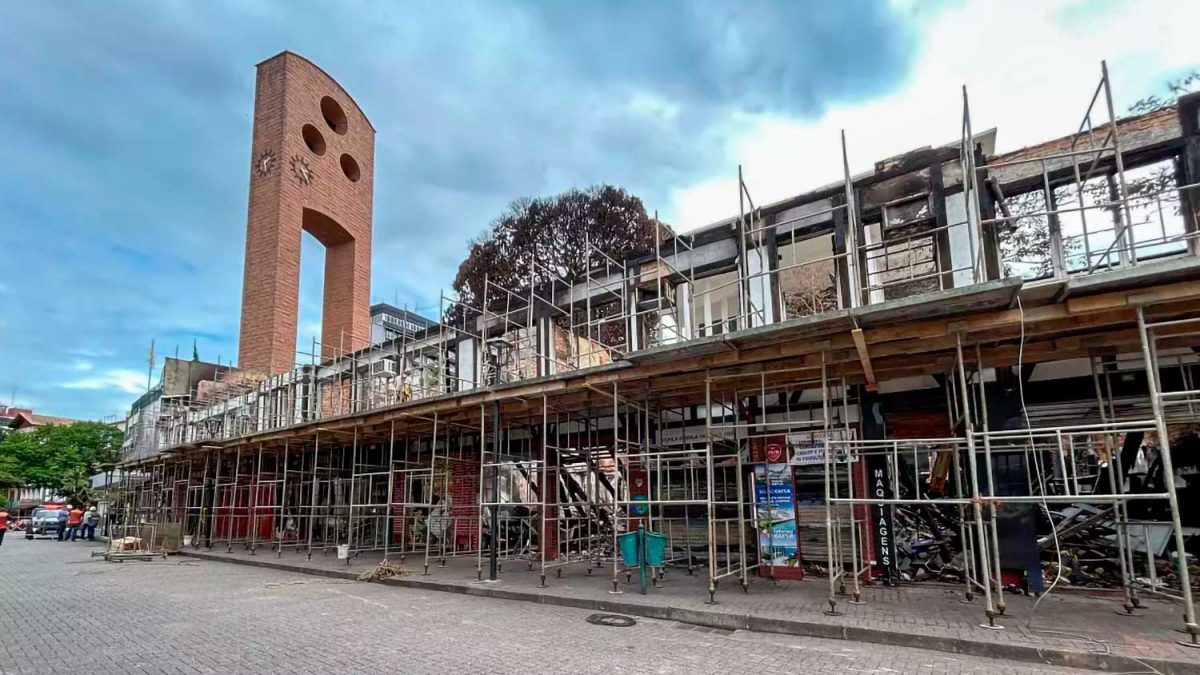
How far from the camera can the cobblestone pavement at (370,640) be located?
617 cm

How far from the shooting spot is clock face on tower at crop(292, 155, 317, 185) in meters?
26.8

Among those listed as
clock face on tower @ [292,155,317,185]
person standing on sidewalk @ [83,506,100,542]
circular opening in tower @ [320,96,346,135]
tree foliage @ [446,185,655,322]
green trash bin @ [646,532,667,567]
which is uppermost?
circular opening in tower @ [320,96,346,135]

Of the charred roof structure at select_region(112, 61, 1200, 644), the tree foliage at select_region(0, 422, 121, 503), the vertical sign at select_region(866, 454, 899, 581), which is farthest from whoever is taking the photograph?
the tree foliage at select_region(0, 422, 121, 503)

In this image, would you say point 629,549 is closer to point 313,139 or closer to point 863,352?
point 863,352

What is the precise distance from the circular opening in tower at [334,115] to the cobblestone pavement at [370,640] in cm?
2334

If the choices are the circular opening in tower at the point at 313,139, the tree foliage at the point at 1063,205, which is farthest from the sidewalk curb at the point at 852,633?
the circular opening in tower at the point at 313,139

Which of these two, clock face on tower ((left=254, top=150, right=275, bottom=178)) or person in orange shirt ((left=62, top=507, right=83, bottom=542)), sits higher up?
clock face on tower ((left=254, top=150, right=275, bottom=178))

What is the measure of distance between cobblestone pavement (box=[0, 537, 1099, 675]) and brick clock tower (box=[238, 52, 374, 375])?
49.3 ft

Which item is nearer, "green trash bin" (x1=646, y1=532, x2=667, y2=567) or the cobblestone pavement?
the cobblestone pavement

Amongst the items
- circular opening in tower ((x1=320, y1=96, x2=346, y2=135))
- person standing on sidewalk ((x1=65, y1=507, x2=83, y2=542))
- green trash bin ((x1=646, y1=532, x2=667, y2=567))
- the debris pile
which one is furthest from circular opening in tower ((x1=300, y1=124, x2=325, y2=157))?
green trash bin ((x1=646, y1=532, x2=667, y2=567))

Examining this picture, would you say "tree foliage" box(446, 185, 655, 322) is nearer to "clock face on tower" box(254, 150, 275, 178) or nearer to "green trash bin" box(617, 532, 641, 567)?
"clock face on tower" box(254, 150, 275, 178)

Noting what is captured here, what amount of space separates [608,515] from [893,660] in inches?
347

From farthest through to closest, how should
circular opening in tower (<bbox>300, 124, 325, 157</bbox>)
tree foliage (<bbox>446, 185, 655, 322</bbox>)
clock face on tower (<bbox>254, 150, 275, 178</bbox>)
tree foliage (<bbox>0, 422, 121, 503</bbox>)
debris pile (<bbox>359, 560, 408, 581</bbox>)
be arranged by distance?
tree foliage (<bbox>0, 422, 121, 503</bbox>) < circular opening in tower (<bbox>300, 124, 325, 157</bbox>) < clock face on tower (<bbox>254, 150, 275, 178</bbox>) < tree foliage (<bbox>446, 185, 655, 322</bbox>) < debris pile (<bbox>359, 560, 408, 581</bbox>)

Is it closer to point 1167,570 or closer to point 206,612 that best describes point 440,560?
point 206,612
